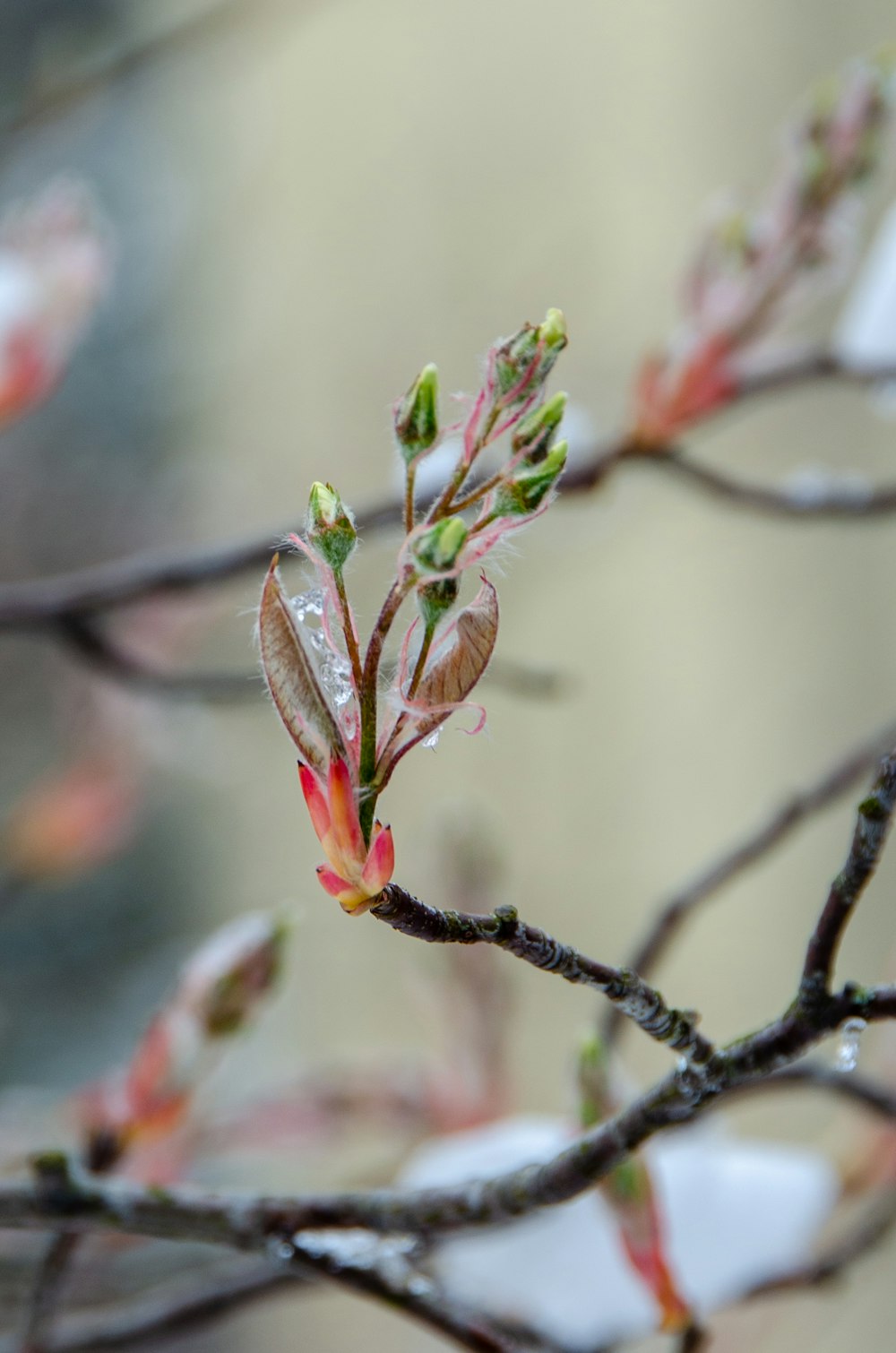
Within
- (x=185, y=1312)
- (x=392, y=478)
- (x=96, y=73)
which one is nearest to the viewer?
(x=185, y=1312)

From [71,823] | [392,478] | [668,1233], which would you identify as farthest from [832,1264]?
[392,478]

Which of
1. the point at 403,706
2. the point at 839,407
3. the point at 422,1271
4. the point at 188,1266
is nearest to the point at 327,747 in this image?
the point at 403,706

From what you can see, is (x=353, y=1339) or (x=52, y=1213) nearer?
(x=52, y=1213)

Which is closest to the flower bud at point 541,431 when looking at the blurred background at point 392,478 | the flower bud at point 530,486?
the flower bud at point 530,486

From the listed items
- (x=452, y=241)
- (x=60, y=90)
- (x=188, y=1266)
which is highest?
(x=452, y=241)

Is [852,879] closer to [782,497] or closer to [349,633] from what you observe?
[349,633]

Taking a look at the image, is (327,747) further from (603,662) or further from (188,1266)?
(603,662)

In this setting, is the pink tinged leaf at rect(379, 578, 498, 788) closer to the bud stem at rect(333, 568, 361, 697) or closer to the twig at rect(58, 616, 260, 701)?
the bud stem at rect(333, 568, 361, 697)
